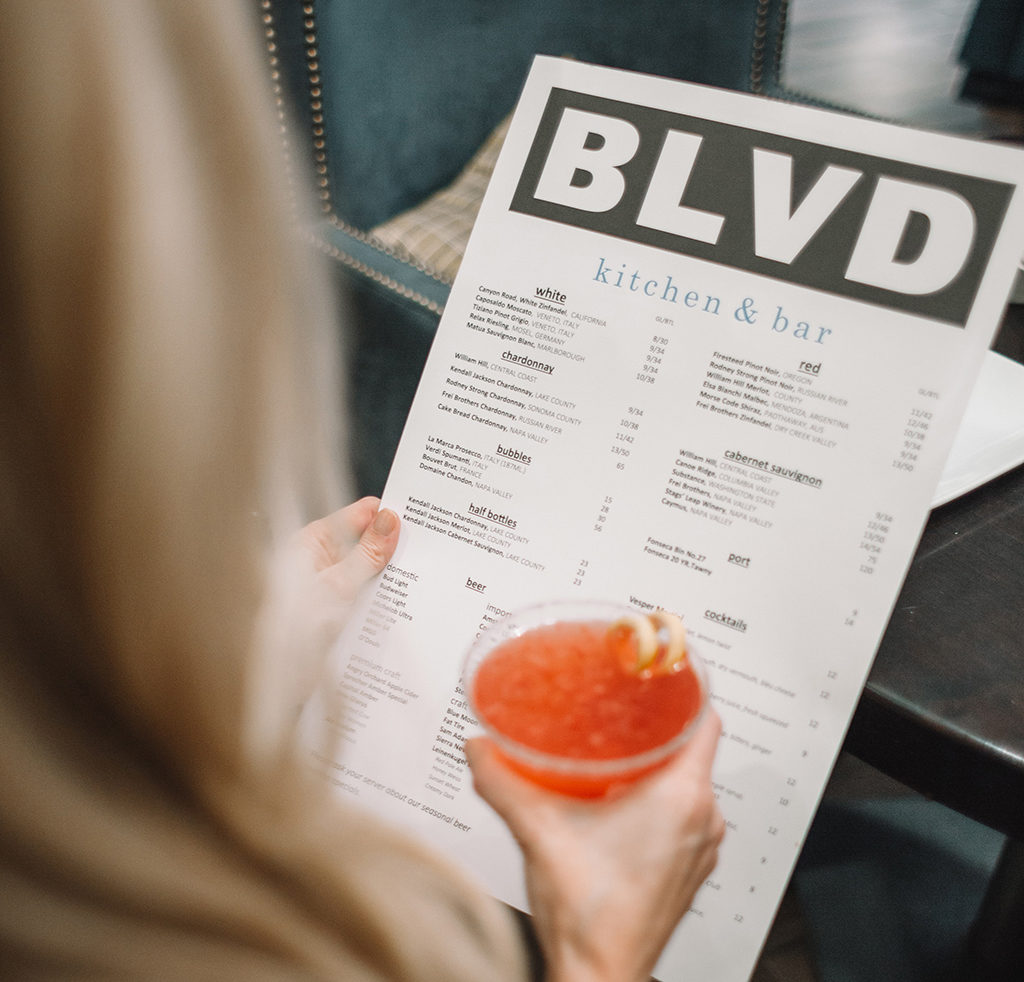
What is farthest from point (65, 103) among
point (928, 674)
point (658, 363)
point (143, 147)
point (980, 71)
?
point (980, 71)

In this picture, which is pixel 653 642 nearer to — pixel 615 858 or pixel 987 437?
pixel 615 858

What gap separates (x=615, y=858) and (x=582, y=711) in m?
0.09

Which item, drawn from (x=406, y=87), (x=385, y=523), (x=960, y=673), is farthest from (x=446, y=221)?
(x=960, y=673)

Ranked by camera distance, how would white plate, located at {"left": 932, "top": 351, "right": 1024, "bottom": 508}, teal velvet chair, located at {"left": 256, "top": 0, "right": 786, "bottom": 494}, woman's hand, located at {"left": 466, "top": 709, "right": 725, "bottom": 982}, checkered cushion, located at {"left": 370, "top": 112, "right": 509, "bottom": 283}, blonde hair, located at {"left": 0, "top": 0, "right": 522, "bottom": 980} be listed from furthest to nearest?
checkered cushion, located at {"left": 370, "top": 112, "right": 509, "bottom": 283}
teal velvet chair, located at {"left": 256, "top": 0, "right": 786, "bottom": 494}
white plate, located at {"left": 932, "top": 351, "right": 1024, "bottom": 508}
woman's hand, located at {"left": 466, "top": 709, "right": 725, "bottom": 982}
blonde hair, located at {"left": 0, "top": 0, "right": 522, "bottom": 980}

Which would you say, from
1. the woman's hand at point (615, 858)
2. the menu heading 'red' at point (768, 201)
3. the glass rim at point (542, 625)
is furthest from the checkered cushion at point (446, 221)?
the woman's hand at point (615, 858)

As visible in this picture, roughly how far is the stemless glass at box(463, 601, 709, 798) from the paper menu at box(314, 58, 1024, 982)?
0.21 ft

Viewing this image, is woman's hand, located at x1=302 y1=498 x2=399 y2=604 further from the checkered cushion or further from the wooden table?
the checkered cushion

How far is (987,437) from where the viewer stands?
705mm

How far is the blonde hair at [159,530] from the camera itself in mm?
313

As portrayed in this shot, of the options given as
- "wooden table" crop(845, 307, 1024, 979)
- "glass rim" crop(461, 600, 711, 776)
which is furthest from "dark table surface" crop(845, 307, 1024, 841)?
"glass rim" crop(461, 600, 711, 776)

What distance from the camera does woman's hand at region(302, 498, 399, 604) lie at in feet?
2.23

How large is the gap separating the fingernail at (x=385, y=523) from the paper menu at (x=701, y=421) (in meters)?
0.01

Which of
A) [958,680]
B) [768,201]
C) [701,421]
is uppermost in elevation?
[768,201]

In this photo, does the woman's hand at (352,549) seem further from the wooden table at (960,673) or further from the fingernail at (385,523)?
the wooden table at (960,673)
